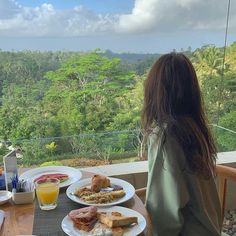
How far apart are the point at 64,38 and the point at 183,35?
37.5 inches

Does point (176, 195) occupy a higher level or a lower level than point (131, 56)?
lower

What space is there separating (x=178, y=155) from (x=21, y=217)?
595mm

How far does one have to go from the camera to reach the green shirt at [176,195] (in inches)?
54.0

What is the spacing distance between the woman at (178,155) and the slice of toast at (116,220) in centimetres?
24

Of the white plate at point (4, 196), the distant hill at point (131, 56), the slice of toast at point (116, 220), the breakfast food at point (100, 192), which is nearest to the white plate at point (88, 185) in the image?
the breakfast food at point (100, 192)

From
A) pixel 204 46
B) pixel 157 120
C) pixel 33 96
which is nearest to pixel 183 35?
pixel 204 46

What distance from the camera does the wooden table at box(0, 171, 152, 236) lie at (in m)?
1.18

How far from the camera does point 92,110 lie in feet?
9.07

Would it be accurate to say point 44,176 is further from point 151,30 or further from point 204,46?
point 204,46

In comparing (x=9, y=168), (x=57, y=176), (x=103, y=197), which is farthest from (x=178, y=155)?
(x=9, y=168)

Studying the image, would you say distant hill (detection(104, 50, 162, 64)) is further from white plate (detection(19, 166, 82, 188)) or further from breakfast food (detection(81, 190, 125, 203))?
breakfast food (detection(81, 190, 125, 203))

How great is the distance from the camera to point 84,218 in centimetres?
119

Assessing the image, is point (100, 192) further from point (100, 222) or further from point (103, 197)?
point (100, 222)

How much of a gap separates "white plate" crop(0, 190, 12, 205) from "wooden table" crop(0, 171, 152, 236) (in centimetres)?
2
